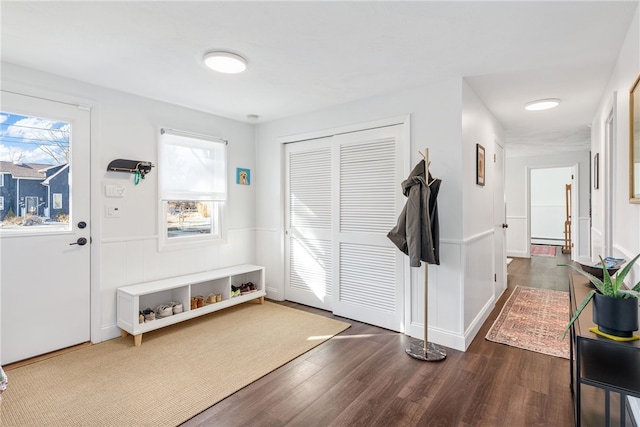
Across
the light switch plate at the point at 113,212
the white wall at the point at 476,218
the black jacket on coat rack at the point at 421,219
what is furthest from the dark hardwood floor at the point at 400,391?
the light switch plate at the point at 113,212

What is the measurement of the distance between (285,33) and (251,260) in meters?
3.08

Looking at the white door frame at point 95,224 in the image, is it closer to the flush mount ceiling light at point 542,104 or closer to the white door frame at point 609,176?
the white door frame at point 609,176

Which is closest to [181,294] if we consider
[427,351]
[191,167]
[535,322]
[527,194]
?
[191,167]

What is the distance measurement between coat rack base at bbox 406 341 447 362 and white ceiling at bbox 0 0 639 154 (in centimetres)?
232

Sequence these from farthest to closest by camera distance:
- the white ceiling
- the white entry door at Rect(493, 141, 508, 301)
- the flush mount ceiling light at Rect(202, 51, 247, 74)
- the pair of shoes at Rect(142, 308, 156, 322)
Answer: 1. the white entry door at Rect(493, 141, 508, 301)
2. the pair of shoes at Rect(142, 308, 156, 322)
3. the flush mount ceiling light at Rect(202, 51, 247, 74)
4. the white ceiling

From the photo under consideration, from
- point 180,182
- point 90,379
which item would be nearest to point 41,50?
point 180,182

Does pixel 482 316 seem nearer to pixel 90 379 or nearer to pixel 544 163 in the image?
pixel 90 379

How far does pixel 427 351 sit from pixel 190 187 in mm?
2970

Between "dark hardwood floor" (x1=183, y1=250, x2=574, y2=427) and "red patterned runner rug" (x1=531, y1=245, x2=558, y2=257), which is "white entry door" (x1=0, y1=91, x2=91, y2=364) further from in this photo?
"red patterned runner rug" (x1=531, y1=245, x2=558, y2=257)

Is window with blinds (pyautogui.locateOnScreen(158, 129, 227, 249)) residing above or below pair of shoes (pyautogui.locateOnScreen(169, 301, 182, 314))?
above

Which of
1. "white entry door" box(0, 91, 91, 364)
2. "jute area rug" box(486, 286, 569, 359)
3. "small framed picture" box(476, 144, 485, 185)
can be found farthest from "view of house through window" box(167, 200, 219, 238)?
"jute area rug" box(486, 286, 569, 359)

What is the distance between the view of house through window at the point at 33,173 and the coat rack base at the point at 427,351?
315cm

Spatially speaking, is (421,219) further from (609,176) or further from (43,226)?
(43,226)

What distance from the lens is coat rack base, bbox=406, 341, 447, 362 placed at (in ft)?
8.68
